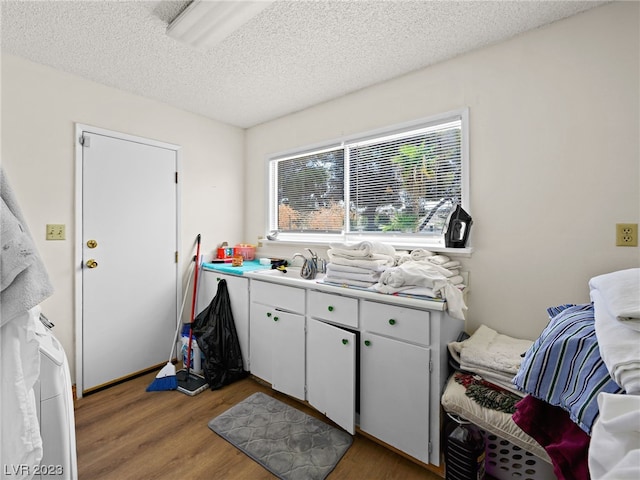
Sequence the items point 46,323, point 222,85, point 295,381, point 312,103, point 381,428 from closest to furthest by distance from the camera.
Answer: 1. point 46,323
2. point 381,428
3. point 295,381
4. point 222,85
5. point 312,103

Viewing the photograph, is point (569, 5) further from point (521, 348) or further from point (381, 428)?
point (381, 428)

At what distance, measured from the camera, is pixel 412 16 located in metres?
1.65

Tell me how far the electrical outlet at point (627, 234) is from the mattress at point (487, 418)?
3.47 feet

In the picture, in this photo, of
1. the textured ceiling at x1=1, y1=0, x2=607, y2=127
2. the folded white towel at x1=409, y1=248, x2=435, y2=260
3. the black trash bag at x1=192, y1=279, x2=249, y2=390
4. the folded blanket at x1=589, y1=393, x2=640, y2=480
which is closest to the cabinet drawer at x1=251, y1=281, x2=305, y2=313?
the black trash bag at x1=192, y1=279, x2=249, y2=390

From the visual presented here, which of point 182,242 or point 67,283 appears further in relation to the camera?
point 182,242

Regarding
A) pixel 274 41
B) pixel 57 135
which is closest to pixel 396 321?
pixel 274 41

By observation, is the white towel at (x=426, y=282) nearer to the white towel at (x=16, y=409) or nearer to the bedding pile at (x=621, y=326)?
the bedding pile at (x=621, y=326)

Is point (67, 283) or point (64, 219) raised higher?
point (64, 219)

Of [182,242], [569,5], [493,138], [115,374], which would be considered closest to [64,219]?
[182,242]

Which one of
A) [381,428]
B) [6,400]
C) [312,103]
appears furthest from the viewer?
[312,103]

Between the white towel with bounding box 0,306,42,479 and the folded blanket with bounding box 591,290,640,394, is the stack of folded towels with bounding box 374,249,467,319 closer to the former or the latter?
the folded blanket with bounding box 591,290,640,394

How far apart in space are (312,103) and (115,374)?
9.39 ft

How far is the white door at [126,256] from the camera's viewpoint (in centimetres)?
236

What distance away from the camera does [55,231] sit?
220 cm
